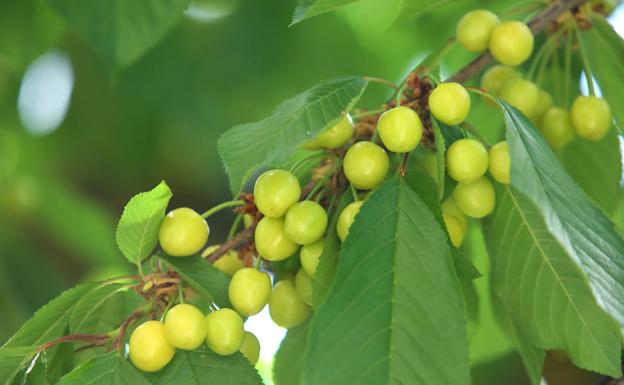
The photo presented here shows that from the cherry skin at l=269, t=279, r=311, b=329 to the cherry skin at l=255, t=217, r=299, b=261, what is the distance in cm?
10

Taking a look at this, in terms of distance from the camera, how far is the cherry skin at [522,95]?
5.57 feet

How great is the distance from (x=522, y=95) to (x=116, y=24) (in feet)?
2.58

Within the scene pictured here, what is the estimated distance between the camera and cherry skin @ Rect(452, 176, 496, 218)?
142 cm

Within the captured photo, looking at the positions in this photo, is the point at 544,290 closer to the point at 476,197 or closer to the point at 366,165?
the point at 476,197

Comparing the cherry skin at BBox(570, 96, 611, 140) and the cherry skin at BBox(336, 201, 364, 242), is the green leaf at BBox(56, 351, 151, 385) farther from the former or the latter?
the cherry skin at BBox(570, 96, 611, 140)

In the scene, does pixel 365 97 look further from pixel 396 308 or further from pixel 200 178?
pixel 396 308

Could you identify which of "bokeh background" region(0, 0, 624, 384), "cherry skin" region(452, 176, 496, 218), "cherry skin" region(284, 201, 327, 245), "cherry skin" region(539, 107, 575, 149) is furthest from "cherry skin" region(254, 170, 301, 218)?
"bokeh background" region(0, 0, 624, 384)

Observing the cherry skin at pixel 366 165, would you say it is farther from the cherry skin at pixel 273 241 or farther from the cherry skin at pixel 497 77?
the cherry skin at pixel 497 77

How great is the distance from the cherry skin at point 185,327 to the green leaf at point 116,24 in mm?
727

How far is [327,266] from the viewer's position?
4.44ft

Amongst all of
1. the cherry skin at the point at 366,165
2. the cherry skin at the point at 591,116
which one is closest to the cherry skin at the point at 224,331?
the cherry skin at the point at 366,165

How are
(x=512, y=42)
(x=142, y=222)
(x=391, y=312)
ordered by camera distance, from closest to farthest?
(x=391, y=312) < (x=142, y=222) < (x=512, y=42)

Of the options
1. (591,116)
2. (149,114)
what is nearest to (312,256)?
(591,116)

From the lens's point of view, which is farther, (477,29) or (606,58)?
(606,58)
